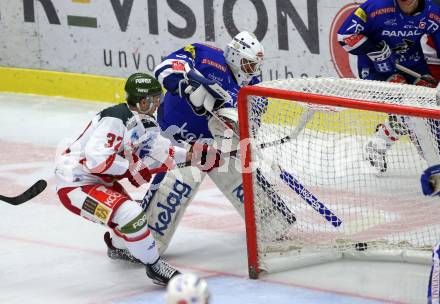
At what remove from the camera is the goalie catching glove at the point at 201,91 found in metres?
5.23

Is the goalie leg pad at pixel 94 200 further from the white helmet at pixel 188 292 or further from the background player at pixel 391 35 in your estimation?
the background player at pixel 391 35

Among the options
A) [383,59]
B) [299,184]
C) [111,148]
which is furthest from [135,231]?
[383,59]

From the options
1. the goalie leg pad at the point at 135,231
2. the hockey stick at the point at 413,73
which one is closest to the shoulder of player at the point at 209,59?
the goalie leg pad at the point at 135,231

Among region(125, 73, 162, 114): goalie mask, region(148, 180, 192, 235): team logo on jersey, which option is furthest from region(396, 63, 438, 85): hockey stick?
region(125, 73, 162, 114): goalie mask

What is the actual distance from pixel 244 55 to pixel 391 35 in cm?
147

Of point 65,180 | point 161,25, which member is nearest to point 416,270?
point 65,180

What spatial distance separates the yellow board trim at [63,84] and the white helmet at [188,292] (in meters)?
5.60

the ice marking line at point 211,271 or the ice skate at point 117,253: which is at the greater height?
the ice skate at point 117,253

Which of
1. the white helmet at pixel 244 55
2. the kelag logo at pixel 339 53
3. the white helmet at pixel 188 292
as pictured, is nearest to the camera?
the white helmet at pixel 188 292

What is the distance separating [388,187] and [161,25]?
11.6 feet

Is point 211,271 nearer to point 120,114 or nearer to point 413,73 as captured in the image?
point 120,114

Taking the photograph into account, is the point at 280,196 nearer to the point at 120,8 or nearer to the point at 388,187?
the point at 388,187

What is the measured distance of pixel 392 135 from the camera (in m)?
5.30

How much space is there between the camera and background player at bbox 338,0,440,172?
648cm
